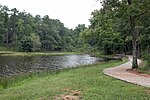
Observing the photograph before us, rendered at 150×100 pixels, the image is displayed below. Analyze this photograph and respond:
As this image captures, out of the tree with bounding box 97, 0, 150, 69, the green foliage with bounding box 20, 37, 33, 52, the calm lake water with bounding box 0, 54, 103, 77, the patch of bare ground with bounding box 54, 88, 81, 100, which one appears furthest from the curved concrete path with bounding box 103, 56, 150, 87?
the green foliage with bounding box 20, 37, 33, 52

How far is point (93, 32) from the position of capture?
213ft

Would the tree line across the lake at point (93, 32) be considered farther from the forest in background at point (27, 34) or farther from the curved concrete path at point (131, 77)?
the curved concrete path at point (131, 77)

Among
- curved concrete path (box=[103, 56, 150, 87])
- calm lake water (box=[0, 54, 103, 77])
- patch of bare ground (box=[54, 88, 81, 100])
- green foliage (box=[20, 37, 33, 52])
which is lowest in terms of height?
calm lake water (box=[0, 54, 103, 77])

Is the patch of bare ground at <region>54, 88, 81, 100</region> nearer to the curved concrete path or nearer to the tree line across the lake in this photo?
the curved concrete path

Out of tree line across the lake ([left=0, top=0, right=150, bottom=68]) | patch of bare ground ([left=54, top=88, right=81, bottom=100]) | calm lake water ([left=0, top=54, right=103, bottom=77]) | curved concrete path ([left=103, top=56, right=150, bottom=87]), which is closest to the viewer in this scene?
patch of bare ground ([left=54, top=88, right=81, bottom=100])

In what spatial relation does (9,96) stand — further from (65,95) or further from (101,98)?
(101,98)

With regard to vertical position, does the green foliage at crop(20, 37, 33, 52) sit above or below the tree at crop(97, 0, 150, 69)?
below

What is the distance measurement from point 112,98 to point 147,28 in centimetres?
3037

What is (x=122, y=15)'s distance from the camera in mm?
25531

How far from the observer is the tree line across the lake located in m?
25.9

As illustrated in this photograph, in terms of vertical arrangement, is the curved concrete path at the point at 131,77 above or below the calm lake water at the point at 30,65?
above

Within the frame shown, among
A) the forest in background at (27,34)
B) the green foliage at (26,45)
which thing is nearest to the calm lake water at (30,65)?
the green foliage at (26,45)

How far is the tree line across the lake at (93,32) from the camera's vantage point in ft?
85.0

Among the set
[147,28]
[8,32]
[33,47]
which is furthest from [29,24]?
[147,28]
